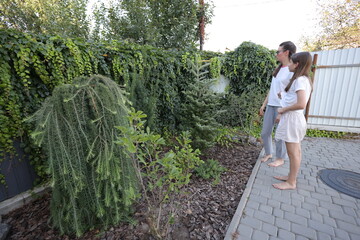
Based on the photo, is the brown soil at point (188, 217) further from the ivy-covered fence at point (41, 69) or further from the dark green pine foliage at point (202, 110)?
the dark green pine foliage at point (202, 110)

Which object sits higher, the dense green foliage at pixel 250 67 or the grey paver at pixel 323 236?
the dense green foliage at pixel 250 67

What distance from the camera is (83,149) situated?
151 cm

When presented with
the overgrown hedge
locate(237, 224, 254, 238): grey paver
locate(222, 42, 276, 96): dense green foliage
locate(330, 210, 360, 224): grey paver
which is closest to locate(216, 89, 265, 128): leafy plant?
locate(222, 42, 276, 96): dense green foliage

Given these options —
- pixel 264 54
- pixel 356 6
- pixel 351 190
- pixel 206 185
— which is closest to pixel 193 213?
pixel 206 185

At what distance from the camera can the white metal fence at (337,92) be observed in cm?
473

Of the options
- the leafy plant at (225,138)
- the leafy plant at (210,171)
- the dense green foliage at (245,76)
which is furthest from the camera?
the dense green foliage at (245,76)

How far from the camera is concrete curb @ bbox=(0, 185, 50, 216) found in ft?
7.12

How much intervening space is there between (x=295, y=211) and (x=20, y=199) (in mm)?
3624

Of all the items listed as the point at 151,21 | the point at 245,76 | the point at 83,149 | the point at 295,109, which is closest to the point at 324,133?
the point at 245,76

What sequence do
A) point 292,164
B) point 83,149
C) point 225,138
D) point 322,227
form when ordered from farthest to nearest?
1. point 225,138
2. point 292,164
3. point 322,227
4. point 83,149

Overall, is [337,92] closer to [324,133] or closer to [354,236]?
[324,133]

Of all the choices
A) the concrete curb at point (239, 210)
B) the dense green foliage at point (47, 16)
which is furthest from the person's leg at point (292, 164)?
the dense green foliage at point (47, 16)

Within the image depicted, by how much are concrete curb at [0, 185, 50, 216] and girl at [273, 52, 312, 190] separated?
11.5 ft

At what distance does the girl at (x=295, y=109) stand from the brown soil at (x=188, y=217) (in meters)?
0.79
